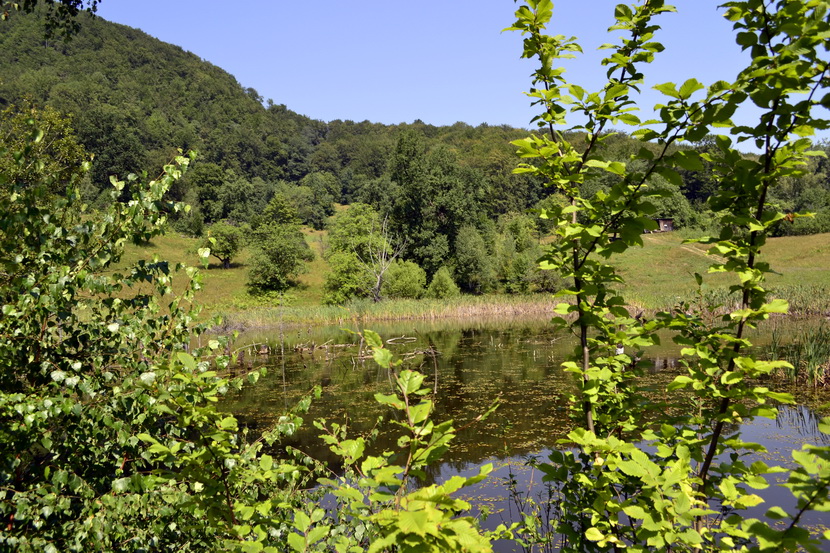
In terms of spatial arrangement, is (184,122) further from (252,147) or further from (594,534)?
(594,534)

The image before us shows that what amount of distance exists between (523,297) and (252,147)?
8714 centimetres

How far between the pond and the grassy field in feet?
12.9

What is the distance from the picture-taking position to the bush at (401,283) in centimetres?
3759

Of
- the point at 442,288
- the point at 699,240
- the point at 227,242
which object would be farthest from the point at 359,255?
the point at 699,240

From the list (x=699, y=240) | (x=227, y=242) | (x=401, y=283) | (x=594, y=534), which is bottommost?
(x=401, y=283)

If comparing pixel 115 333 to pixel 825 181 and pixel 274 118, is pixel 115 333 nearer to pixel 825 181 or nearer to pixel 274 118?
pixel 825 181

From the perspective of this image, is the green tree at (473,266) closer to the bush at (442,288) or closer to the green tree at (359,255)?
the bush at (442,288)

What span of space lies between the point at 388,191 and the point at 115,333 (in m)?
52.9

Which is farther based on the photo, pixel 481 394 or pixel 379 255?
pixel 379 255

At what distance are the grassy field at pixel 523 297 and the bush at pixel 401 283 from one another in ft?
15.1

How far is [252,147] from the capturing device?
106 metres

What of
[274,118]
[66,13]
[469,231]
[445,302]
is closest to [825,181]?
[469,231]

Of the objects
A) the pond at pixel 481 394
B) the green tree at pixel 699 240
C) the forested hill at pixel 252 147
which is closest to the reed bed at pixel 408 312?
the pond at pixel 481 394

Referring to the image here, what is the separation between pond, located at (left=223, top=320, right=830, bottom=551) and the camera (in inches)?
288
